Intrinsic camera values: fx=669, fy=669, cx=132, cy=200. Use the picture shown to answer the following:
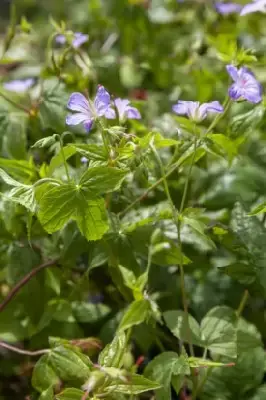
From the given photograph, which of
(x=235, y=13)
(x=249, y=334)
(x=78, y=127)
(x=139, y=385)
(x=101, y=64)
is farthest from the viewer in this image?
(x=235, y=13)

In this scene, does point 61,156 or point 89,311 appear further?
point 89,311

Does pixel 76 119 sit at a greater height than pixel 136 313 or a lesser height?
greater

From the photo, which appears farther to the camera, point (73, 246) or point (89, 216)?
point (73, 246)

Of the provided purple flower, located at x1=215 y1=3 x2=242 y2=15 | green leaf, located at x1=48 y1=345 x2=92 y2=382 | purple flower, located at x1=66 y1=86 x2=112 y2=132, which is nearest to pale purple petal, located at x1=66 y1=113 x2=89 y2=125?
purple flower, located at x1=66 y1=86 x2=112 y2=132

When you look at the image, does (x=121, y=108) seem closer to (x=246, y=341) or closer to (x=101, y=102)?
(x=101, y=102)

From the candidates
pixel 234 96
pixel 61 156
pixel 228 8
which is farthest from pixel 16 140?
pixel 228 8

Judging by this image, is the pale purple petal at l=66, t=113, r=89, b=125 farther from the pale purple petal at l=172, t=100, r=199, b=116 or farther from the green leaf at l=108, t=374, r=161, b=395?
the green leaf at l=108, t=374, r=161, b=395

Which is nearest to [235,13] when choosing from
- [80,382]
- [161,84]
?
[161,84]

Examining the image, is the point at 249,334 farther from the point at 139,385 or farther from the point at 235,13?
the point at 235,13

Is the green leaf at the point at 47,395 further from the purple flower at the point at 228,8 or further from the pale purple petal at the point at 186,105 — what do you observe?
the purple flower at the point at 228,8
